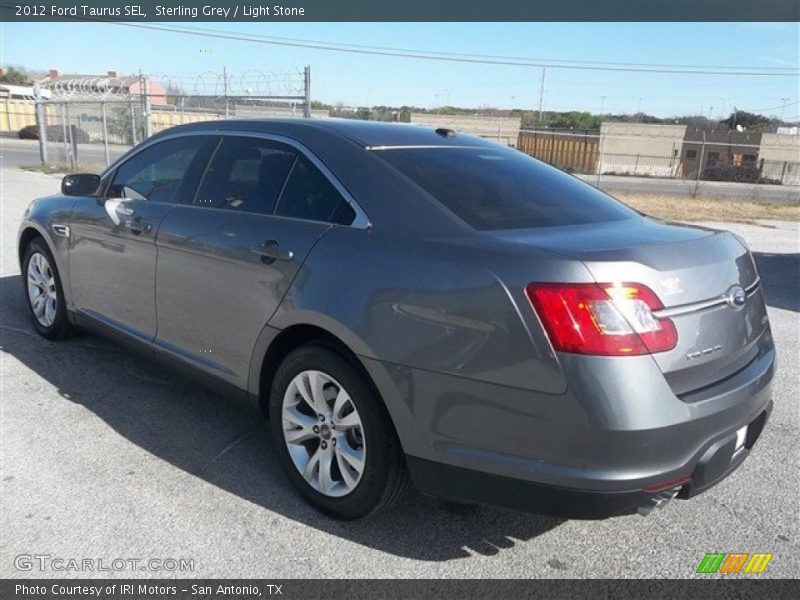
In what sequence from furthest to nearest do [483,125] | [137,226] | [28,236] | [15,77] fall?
[15,77], [483,125], [28,236], [137,226]

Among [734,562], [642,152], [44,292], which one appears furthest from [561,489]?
[642,152]

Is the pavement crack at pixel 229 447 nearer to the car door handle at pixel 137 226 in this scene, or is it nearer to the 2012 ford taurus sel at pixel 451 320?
the 2012 ford taurus sel at pixel 451 320

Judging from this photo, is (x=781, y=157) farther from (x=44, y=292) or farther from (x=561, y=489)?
(x=561, y=489)

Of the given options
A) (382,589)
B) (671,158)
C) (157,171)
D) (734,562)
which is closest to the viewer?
(382,589)

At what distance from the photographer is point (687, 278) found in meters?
2.45

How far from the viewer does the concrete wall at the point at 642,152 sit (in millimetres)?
39156

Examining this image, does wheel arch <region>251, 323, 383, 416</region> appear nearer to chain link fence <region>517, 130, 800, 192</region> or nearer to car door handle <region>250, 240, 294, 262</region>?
car door handle <region>250, 240, 294, 262</region>

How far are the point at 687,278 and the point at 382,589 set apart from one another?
1.59 m

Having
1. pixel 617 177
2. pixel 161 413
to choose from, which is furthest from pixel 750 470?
pixel 617 177

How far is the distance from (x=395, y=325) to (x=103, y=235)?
2.63 metres

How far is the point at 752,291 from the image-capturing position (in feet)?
9.37

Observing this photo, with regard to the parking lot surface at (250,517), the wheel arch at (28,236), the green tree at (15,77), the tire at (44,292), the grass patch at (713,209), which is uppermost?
the green tree at (15,77)

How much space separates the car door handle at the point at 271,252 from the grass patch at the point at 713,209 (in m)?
14.4

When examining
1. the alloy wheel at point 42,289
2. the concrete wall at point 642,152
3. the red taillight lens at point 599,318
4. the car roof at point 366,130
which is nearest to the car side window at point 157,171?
the car roof at point 366,130
